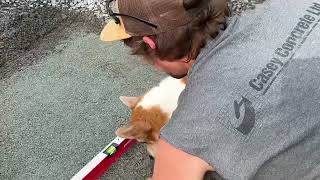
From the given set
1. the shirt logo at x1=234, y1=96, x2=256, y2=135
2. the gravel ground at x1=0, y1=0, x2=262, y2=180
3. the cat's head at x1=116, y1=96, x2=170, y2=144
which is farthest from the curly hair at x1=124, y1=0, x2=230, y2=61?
the gravel ground at x1=0, y1=0, x2=262, y2=180

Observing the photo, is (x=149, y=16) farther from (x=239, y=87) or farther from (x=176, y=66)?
(x=239, y=87)

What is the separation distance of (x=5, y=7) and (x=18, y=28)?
0.30 meters

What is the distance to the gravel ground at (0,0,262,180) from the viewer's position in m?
3.15

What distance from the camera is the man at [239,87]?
1859 millimetres

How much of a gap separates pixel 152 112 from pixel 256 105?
96 centimetres

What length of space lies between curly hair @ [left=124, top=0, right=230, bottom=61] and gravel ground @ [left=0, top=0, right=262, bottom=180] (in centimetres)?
122

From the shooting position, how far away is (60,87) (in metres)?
3.54

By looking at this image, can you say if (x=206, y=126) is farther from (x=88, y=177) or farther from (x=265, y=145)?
(x=88, y=177)

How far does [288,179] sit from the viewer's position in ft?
6.55

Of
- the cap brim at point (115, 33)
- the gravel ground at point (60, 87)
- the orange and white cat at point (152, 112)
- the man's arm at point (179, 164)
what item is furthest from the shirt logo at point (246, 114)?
the gravel ground at point (60, 87)

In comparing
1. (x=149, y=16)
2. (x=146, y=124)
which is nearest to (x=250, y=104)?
(x=149, y=16)

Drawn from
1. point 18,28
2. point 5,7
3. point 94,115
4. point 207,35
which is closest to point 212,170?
point 207,35

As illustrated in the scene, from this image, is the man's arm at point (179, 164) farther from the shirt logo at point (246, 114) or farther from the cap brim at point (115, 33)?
the cap brim at point (115, 33)

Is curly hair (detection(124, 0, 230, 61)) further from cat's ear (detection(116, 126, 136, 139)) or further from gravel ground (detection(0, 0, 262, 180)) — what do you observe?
gravel ground (detection(0, 0, 262, 180))
